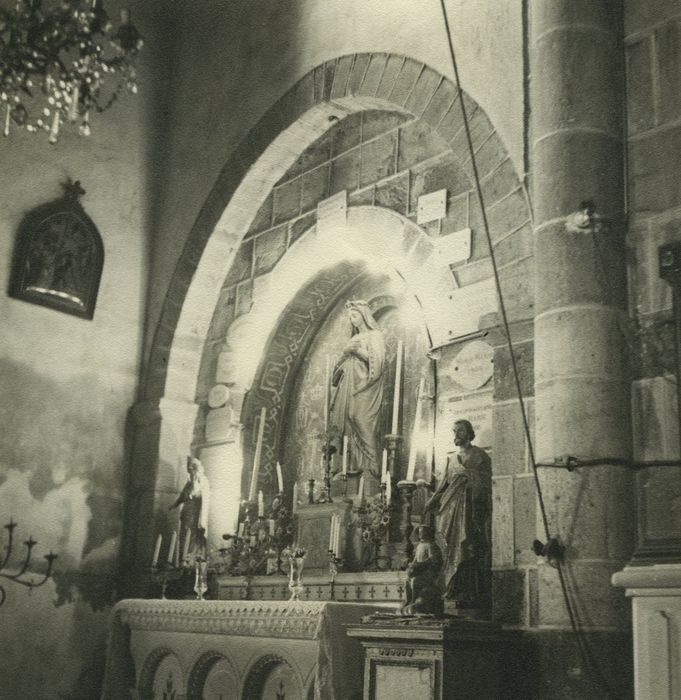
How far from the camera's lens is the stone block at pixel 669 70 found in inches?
177

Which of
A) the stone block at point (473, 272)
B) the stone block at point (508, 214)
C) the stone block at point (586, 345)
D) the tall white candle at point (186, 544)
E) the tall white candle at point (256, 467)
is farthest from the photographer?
the tall white candle at point (256, 467)

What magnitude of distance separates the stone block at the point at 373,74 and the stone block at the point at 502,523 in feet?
10.5

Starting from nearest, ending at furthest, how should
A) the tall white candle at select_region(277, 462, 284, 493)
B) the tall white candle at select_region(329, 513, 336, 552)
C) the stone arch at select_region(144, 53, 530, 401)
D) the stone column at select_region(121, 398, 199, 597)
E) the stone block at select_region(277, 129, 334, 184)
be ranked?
the stone arch at select_region(144, 53, 530, 401), the tall white candle at select_region(329, 513, 336, 552), the tall white candle at select_region(277, 462, 284, 493), the stone column at select_region(121, 398, 199, 597), the stone block at select_region(277, 129, 334, 184)

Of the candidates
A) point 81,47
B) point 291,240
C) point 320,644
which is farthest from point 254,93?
point 320,644

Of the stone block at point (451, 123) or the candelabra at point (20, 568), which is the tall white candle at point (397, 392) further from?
the candelabra at point (20, 568)

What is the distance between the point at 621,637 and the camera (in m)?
4.02

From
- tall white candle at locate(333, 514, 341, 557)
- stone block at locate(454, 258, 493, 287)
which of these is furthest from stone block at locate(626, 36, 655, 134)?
tall white candle at locate(333, 514, 341, 557)

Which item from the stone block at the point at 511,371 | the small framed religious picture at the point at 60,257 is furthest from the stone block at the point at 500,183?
the small framed religious picture at the point at 60,257

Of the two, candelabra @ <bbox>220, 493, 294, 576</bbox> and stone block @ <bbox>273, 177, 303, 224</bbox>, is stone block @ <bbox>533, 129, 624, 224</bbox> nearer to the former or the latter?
candelabra @ <bbox>220, 493, 294, 576</bbox>

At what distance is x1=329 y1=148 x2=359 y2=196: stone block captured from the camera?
7.72 m

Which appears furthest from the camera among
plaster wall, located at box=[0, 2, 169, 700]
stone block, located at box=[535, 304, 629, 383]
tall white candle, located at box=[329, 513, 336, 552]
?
plaster wall, located at box=[0, 2, 169, 700]

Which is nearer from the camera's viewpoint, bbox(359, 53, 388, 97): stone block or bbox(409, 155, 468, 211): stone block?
bbox(409, 155, 468, 211): stone block

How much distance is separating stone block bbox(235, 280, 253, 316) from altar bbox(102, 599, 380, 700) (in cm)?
266

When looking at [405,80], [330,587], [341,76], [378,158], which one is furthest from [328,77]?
[330,587]
